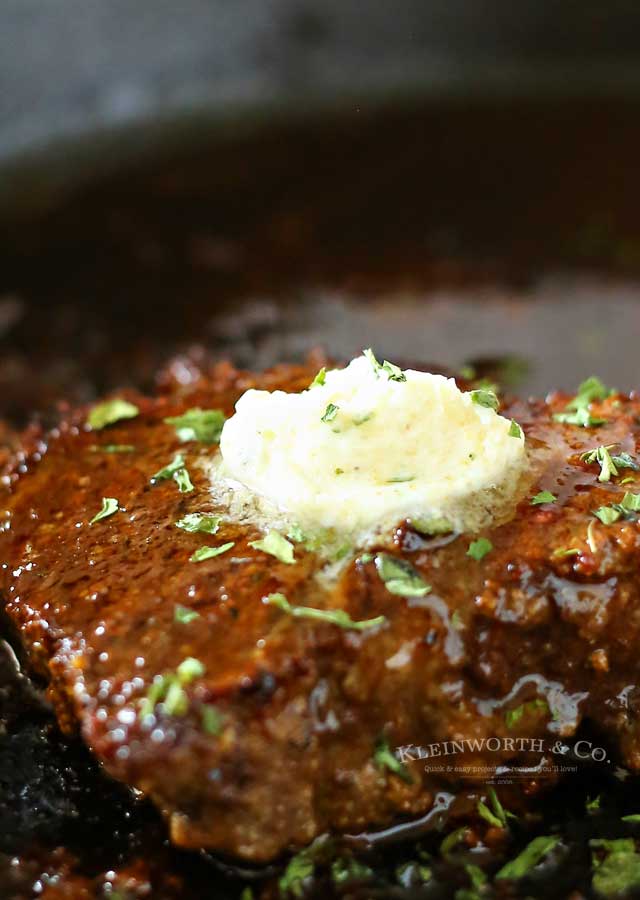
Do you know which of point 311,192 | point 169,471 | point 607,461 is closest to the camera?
point 607,461

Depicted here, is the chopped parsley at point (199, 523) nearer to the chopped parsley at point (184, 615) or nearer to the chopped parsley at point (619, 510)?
the chopped parsley at point (184, 615)

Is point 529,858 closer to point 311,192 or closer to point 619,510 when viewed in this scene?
point 619,510

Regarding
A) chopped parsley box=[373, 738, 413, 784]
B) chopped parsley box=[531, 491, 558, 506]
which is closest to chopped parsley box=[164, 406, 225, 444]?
chopped parsley box=[531, 491, 558, 506]

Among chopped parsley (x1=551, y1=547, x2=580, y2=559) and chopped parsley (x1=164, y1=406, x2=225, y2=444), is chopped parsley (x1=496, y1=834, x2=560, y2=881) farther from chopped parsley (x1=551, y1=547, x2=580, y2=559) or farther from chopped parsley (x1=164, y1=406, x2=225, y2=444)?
chopped parsley (x1=164, y1=406, x2=225, y2=444)

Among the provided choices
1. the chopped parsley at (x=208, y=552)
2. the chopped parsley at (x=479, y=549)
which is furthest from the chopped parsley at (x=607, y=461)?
the chopped parsley at (x=208, y=552)

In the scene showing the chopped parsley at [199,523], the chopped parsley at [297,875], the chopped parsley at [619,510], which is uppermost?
the chopped parsley at [619,510]

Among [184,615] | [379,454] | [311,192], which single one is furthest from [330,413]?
[311,192]
